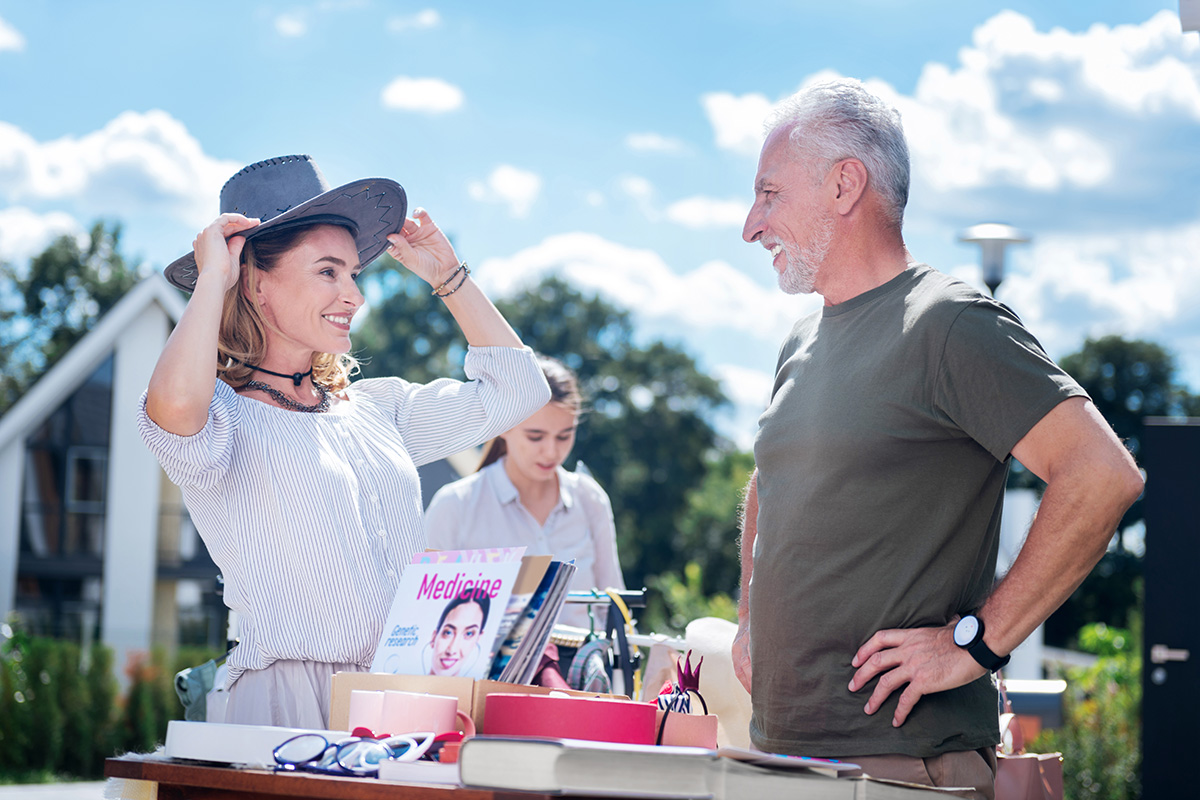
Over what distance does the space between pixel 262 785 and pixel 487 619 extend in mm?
369

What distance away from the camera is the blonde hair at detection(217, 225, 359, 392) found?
2.38 metres

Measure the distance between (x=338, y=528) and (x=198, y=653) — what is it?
13831mm

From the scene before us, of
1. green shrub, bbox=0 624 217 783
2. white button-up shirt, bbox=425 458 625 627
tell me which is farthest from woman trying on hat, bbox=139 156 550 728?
green shrub, bbox=0 624 217 783

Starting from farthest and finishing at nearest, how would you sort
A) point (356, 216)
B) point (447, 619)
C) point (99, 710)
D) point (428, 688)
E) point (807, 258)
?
point (99, 710) < point (356, 216) < point (807, 258) < point (447, 619) < point (428, 688)

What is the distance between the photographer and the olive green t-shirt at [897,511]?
1874 mm

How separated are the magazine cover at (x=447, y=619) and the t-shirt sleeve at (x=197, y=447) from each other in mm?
502

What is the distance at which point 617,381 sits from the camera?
142 ft

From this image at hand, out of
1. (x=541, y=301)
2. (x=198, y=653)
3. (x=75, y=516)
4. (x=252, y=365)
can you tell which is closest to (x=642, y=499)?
(x=541, y=301)

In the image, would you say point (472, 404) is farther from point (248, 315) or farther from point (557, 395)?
point (557, 395)

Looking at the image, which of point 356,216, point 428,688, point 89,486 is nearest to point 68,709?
point 89,486

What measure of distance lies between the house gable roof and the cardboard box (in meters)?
22.0

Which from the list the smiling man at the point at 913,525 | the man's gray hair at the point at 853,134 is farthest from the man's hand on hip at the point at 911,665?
the man's gray hair at the point at 853,134

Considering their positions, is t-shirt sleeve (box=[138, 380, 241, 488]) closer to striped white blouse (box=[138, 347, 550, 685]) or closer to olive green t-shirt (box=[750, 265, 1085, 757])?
striped white blouse (box=[138, 347, 550, 685])

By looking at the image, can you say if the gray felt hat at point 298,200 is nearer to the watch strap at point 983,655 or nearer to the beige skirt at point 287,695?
the beige skirt at point 287,695
